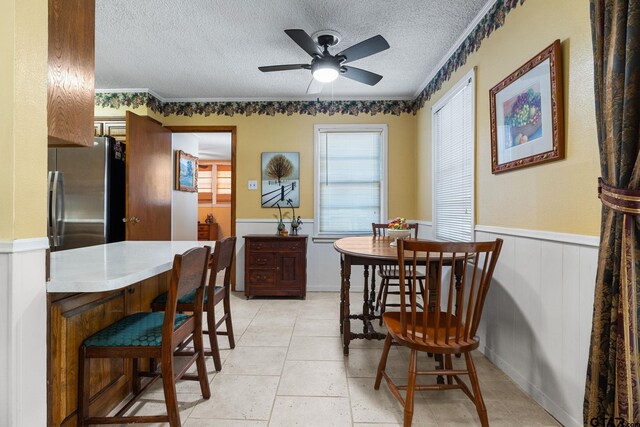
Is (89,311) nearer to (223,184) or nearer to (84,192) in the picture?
(84,192)

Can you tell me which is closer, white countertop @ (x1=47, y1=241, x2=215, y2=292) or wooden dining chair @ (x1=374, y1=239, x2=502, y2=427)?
white countertop @ (x1=47, y1=241, x2=215, y2=292)

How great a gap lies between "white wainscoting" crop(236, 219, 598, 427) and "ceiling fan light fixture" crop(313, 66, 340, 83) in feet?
5.51

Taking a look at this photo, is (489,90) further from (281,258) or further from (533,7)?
(281,258)

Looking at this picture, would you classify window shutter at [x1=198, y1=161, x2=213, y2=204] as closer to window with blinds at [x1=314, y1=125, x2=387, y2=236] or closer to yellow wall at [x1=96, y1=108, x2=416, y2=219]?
yellow wall at [x1=96, y1=108, x2=416, y2=219]

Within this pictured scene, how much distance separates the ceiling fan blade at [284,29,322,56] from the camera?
82.0 inches

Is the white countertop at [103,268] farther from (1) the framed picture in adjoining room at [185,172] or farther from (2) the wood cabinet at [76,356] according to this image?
(1) the framed picture in adjoining room at [185,172]

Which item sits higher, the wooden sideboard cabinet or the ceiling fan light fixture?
the ceiling fan light fixture

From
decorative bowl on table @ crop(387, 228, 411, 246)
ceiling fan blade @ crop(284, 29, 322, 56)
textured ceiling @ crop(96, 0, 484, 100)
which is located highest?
textured ceiling @ crop(96, 0, 484, 100)

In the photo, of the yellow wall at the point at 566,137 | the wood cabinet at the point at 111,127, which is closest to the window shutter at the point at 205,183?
the wood cabinet at the point at 111,127

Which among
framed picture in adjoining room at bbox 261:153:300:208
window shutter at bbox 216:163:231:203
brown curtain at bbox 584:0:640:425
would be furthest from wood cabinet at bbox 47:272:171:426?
window shutter at bbox 216:163:231:203

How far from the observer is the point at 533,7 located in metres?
1.76

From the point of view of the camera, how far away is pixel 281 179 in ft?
13.3

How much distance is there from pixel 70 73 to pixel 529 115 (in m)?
2.34

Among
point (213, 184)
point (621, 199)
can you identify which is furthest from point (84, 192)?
point (213, 184)
